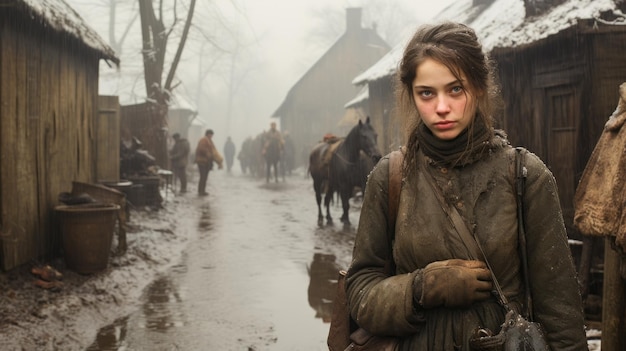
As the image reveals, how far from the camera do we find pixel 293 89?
40.0 meters

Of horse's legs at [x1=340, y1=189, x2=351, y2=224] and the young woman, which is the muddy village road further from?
the young woman

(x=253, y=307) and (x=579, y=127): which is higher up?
(x=579, y=127)

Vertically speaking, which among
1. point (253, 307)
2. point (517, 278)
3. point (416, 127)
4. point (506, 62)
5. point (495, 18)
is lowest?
point (253, 307)

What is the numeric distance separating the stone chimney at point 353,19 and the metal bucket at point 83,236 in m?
33.1

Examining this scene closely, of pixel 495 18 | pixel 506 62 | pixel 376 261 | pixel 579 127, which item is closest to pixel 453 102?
pixel 376 261

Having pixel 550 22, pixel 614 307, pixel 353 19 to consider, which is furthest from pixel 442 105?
pixel 353 19

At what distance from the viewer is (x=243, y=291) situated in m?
7.73

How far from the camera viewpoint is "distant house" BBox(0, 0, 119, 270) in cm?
709

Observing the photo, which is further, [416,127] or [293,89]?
[293,89]

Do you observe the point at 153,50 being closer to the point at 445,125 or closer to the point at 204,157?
the point at 204,157

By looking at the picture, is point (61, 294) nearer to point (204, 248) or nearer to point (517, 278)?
point (204, 248)

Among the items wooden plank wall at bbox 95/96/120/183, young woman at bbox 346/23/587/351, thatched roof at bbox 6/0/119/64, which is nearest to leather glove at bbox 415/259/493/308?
young woman at bbox 346/23/587/351

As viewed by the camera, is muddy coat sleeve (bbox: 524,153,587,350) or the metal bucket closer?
muddy coat sleeve (bbox: 524,153,587,350)

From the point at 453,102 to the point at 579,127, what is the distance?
694 cm
